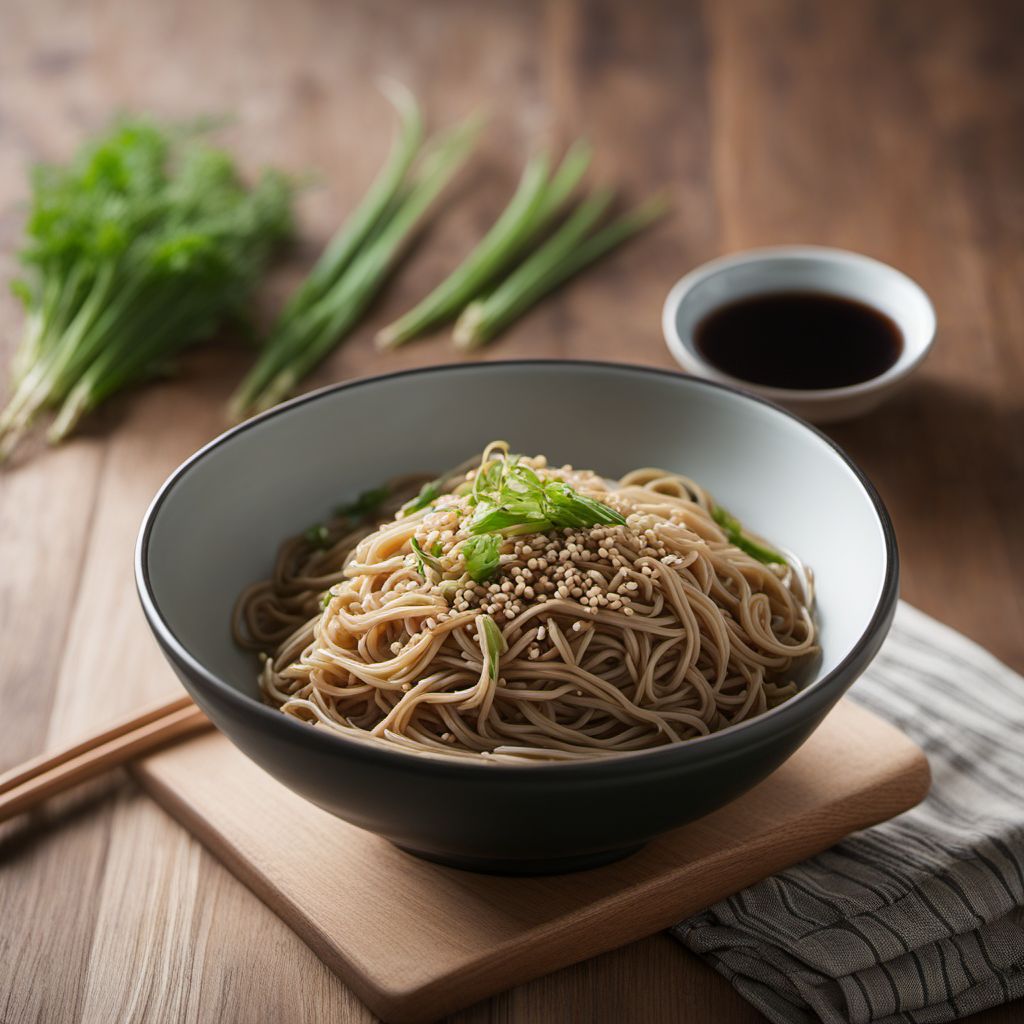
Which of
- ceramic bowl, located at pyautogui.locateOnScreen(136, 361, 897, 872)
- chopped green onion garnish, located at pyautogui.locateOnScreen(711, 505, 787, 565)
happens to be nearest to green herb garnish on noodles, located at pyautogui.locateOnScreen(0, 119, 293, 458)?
ceramic bowl, located at pyautogui.locateOnScreen(136, 361, 897, 872)

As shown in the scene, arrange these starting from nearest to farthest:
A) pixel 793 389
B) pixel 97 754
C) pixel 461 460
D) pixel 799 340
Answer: pixel 97 754 → pixel 461 460 → pixel 793 389 → pixel 799 340

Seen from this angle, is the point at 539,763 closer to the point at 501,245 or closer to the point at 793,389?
the point at 793,389

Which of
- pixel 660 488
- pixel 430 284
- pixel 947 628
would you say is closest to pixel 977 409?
pixel 947 628

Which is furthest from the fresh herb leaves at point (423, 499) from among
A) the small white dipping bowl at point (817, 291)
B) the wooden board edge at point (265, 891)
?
the small white dipping bowl at point (817, 291)

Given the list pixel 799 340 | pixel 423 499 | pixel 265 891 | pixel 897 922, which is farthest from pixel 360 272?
pixel 897 922

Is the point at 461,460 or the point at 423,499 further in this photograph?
the point at 461,460

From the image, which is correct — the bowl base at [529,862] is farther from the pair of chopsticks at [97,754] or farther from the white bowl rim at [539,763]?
the pair of chopsticks at [97,754]
